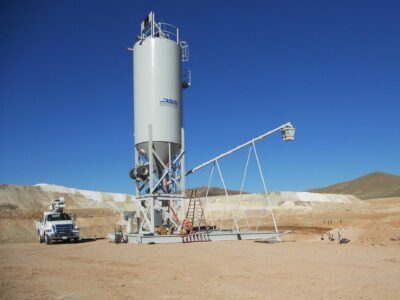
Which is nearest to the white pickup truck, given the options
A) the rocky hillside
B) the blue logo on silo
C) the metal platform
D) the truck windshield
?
the truck windshield

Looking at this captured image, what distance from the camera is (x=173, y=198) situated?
27.2 m

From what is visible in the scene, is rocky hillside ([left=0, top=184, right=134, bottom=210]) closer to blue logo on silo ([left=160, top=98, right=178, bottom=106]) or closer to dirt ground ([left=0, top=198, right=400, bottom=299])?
blue logo on silo ([left=160, top=98, right=178, bottom=106])

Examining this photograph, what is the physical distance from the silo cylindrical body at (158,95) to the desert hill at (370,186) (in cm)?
12782

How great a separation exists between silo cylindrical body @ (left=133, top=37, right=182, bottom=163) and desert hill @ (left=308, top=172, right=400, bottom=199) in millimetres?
127816

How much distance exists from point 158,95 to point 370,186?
154 meters

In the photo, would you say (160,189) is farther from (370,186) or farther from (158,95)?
(370,186)

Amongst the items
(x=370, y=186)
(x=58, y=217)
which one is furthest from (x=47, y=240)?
(x=370, y=186)

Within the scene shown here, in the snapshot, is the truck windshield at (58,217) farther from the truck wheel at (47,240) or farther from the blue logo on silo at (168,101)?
the blue logo on silo at (168,101)

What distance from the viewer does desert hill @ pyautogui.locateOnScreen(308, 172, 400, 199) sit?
488 ft

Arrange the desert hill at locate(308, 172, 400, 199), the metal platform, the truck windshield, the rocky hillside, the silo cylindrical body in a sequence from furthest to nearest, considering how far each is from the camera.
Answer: the desert hill at locate(308, 172, 400, 199) → the rocky hillside → the truck windshield → the silo cylindrical body → the metal platform

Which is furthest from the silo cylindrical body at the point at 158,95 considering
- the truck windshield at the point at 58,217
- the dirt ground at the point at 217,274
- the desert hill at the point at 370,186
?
the desert hill at the point at 370,186

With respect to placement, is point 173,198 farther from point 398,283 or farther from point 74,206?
point 74,206

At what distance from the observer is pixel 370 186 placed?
16525cm

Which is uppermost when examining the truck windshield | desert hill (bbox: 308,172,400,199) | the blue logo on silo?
desert hill (bbox: 308,172,400,199)
